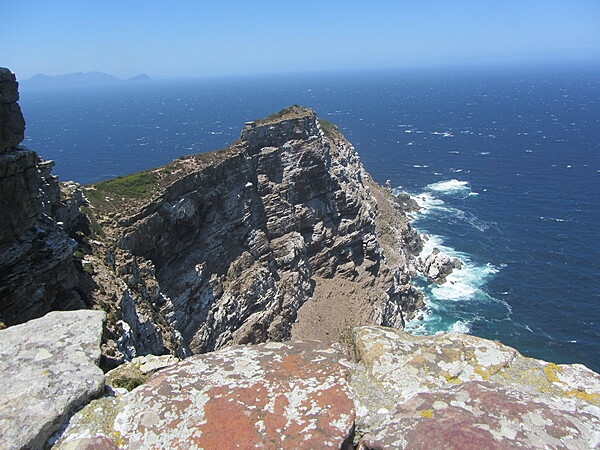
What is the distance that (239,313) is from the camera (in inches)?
1825

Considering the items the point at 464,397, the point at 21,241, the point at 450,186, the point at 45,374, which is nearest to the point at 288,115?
the point at 21,241

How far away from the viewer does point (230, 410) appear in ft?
22.0

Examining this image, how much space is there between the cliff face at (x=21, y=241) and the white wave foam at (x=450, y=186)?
112 metres

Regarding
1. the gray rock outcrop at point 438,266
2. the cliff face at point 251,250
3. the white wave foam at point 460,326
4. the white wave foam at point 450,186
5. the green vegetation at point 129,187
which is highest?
the green vegetation at point 129,187

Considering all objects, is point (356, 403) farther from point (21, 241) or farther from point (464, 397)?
point (21, 241)

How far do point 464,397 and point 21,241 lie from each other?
1842cm

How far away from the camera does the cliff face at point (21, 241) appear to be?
17.3 m

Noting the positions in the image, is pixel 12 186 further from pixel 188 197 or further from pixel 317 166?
pixel 317 166

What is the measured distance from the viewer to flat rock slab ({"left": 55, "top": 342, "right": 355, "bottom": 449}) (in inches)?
244

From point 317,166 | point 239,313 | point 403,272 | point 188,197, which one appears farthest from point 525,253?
point 188,197

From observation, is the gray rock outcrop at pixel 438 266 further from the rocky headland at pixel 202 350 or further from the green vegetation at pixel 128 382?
the green vegetation at pixel 128 382

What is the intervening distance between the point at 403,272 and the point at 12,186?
61154 mm

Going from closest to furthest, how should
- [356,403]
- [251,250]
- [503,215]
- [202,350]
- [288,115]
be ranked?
[356,403]
[202,350]
[251,250]
[288,115]
[503,215]

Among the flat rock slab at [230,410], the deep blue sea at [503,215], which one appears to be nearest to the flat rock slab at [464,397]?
the flat rock slab at [230,410]
